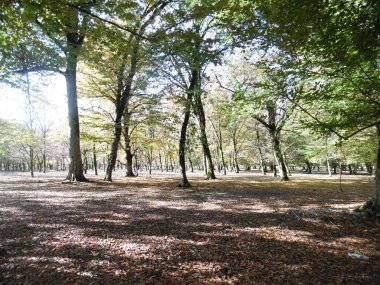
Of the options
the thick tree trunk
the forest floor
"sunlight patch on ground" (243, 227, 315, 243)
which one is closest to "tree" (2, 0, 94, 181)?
the thick tree trunk

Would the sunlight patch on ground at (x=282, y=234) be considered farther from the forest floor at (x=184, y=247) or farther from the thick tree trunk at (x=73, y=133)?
the thick tree trunk at (x=73, y=133)

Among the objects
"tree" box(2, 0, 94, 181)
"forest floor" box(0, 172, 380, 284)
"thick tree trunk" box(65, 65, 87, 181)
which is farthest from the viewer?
"thick tree trunk" box(65, 65, 87, 181)

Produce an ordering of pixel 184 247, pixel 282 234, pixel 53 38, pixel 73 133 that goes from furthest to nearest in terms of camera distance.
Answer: pixel 73 133 < pixel 53 38 < pixel 282 234 < pixel 184 247

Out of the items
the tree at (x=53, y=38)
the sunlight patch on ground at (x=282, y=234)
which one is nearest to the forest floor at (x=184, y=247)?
the sunlight patch on ground at (x=282, y=234)

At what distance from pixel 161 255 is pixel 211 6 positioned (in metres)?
4.82

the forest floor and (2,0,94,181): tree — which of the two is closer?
the forest floor

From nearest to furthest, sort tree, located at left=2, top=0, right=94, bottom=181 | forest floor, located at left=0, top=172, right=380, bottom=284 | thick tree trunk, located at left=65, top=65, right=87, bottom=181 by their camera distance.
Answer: forest floor, located at left=0, top=172, right=380, bottom=284 → tree, located at left=2, top=0, right=94, bottom=181 → thick tree trunk, located at left=65, top=65, right=87, bottom=181

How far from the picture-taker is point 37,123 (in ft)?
123

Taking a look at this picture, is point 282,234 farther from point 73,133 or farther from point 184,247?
point 73,133

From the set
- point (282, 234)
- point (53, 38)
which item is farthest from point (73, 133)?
point (282, 234)

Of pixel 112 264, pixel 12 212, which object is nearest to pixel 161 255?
pixel 112 264

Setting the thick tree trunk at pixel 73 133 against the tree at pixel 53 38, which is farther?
the thick tree trunk at pixel 73 133

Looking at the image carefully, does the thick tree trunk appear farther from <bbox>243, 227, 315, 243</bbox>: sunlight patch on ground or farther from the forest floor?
<bbox>243, 227, 315, 243</bbox>: sunlight patch on ground

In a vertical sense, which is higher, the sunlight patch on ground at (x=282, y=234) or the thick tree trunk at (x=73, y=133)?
the thick tree trunk at (x=73, y=133)
